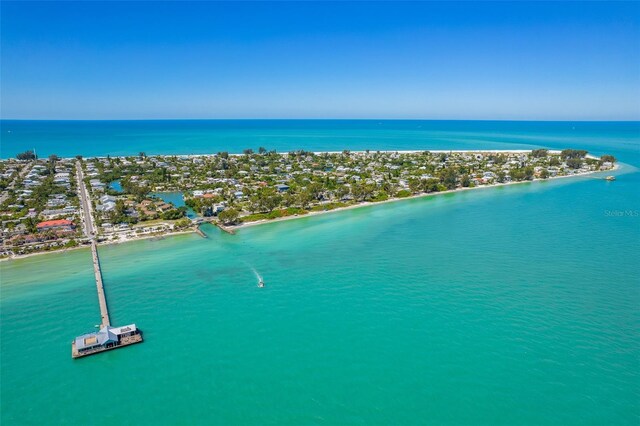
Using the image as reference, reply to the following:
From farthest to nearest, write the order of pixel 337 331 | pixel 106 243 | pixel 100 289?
pixel 106 243
pixel 100 289
pixel 337 331

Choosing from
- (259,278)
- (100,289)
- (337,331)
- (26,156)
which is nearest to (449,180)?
(259,278)

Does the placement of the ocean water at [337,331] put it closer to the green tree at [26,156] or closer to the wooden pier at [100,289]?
the wooden pier at [100,289]

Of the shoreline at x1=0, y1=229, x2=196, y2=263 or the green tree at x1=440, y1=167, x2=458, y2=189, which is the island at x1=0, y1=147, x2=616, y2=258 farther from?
the shoreline at x1=0, y1=229, x2=196, y2=263

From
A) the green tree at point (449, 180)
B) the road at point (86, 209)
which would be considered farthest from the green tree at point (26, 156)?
the green tree at point (449, 180)

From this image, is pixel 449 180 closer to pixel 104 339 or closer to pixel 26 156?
pixel 104 339

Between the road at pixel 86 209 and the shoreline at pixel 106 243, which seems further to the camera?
the road at pixel 86 209

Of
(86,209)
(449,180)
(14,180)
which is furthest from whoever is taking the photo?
(14,180)

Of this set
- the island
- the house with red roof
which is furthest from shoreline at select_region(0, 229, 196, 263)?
the house with red roof
